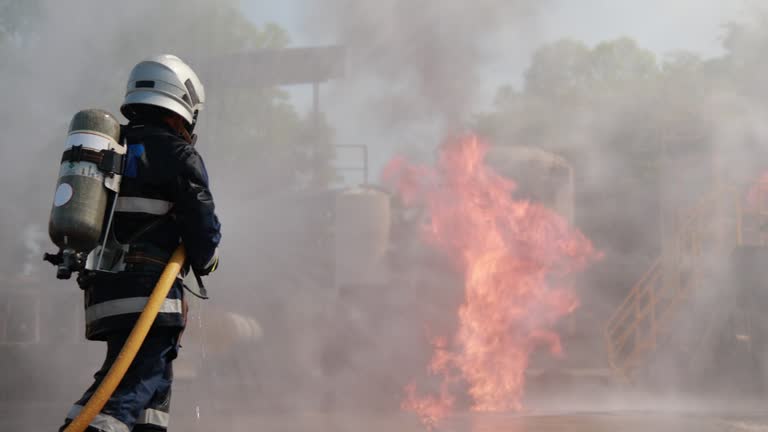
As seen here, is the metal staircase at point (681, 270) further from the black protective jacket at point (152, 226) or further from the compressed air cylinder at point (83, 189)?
the compressed air cylinder at point (83, 189)

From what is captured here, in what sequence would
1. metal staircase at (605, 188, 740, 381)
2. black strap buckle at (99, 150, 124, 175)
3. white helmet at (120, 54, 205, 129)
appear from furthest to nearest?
metal staircase at (605, 188, 740, 381)
white helmet at (120, 54, 205, 129)
black strap buckle at (99, 150, 124, 175)

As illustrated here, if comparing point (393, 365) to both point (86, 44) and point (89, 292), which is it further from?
point (89, 292)

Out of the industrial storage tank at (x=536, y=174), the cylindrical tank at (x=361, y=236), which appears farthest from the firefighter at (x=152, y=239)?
the industrial storage tank at (x=536, y=174)

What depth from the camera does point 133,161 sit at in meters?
3.38

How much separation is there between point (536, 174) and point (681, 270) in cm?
233

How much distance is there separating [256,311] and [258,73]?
613cm

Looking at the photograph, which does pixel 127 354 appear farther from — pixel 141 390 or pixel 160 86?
pixel 160 86

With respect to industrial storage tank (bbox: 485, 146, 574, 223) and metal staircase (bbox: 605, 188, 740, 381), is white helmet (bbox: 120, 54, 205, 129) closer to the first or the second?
industrial storage tank (bbox: 485, 146, 574, 223)

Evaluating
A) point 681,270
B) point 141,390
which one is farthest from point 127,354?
point 681,270

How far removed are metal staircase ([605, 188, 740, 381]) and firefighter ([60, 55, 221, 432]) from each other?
864cm

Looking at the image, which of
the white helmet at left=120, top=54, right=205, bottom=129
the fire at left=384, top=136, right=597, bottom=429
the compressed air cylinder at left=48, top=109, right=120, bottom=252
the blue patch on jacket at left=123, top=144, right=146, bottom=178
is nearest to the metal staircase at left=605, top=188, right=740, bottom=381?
the fire at left=384, top=136, right=597, bottom=429

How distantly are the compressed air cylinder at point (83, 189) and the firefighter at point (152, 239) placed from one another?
0.38 ft

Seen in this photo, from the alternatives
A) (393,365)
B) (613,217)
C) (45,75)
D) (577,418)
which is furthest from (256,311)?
(613,217)

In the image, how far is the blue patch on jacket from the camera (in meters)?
3.37
